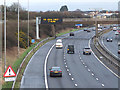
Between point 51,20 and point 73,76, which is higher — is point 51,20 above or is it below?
above

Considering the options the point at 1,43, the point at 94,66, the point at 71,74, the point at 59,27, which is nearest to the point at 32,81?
the point at 71,74

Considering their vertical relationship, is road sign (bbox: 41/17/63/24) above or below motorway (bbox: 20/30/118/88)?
above

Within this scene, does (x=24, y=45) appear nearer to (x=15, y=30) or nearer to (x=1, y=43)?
(x=15, y=30)

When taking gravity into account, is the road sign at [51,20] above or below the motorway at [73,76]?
above

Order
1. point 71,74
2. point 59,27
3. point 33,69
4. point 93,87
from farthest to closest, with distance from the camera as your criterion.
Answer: point 59,27 < point 33,69 < point 71,74 < point 93,87

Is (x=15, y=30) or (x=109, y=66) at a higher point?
(x=15, y=30)

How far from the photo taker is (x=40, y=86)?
31.3 metres

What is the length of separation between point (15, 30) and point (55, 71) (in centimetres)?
3879

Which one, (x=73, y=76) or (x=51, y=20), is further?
(x=51, y=20)

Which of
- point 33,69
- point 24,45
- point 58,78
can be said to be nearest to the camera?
point 58,78

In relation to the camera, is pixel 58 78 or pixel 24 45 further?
pixel 24 45

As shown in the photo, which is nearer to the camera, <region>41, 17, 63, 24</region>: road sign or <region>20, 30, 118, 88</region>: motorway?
<region>20, 30, 118, 88</region>: motorway

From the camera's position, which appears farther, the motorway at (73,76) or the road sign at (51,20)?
the road sign at (51,20)

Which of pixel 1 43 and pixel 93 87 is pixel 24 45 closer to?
pixel 1 43
